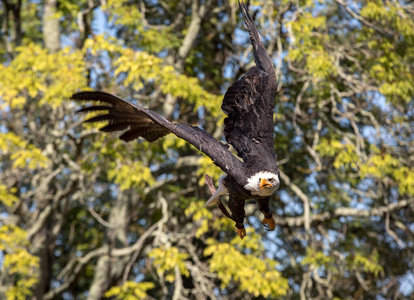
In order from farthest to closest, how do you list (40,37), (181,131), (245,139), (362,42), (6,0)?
(40,37)
(6,0)
(362,42)
(245,139)
(181,131)

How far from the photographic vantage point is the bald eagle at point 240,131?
5.00 meters

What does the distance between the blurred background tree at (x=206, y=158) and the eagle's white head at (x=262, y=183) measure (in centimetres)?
344

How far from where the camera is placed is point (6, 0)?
11.4m

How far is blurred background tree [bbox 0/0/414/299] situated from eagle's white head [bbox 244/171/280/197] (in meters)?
3.44

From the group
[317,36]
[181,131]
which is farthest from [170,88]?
[181,131]

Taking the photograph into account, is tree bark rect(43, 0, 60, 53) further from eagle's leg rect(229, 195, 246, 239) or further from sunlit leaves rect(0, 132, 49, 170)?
eagle's leg rect(229, 195, 246, 239)

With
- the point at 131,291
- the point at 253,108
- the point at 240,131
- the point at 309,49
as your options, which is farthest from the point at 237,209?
the point at 309,49

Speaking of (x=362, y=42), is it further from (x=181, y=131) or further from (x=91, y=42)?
(x=181, y=131)

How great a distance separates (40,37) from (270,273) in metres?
7.31

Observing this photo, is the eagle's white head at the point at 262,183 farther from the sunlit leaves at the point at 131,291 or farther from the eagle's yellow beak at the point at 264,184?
the sunlit leaves at the point at 131,291

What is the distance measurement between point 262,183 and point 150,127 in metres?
1.22

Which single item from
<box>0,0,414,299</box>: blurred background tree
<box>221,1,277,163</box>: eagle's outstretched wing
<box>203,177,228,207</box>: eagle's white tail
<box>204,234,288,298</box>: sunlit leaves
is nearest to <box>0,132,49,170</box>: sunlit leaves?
<box>0,0,414,299</box>: blurred background tree

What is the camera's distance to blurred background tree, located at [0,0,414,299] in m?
9.03

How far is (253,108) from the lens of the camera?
5605 mm
